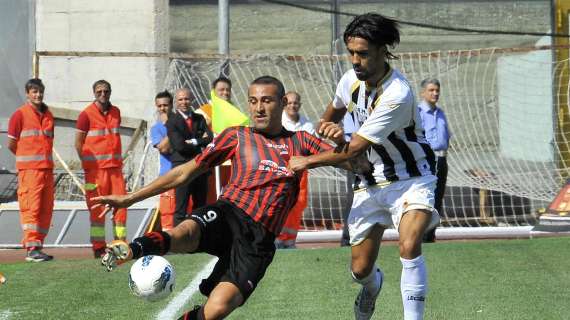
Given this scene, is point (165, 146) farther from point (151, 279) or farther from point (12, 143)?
point (151, 279)

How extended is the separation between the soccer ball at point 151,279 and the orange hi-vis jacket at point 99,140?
286 inches

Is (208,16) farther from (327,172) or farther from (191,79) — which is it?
(327,172)

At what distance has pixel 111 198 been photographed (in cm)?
616

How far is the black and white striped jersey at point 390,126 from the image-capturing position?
6559mm

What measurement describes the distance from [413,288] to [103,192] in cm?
685

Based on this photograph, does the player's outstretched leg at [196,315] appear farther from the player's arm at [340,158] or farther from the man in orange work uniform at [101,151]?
the man in orange work uniform at [101,151]

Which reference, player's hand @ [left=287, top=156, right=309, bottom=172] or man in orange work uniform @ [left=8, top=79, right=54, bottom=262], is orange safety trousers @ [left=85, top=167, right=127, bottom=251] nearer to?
man in orange work uniform @ [left=8, top=79, right=54, bottom=262]

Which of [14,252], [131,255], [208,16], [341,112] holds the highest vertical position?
[208,16]

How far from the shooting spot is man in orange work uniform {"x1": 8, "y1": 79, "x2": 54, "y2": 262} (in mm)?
12570

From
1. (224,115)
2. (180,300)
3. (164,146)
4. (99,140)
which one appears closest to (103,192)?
(99,140)

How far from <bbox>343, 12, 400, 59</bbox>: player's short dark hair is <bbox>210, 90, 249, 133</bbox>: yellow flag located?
5.93 meters

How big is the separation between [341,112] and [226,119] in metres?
5.66

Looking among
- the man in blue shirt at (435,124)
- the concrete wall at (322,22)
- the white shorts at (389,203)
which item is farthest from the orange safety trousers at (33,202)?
the concrete wall at (322,22)

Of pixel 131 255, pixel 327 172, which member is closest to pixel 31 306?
pixel 131 255
